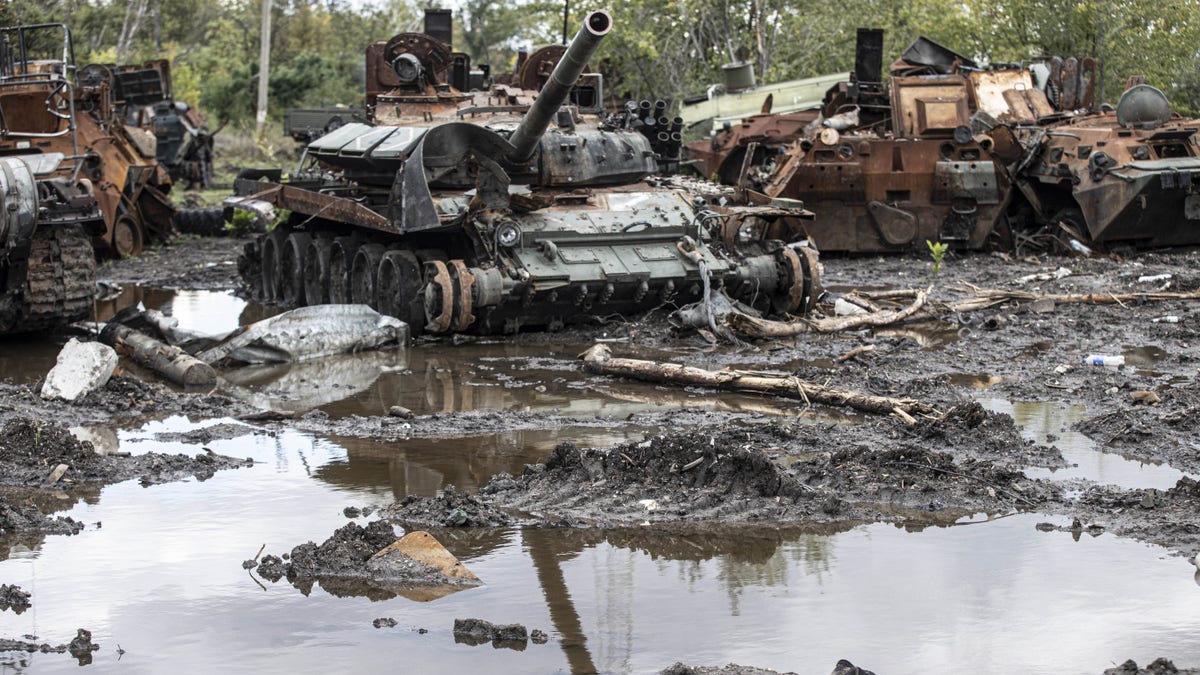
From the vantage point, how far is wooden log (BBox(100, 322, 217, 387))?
1030 centimetres

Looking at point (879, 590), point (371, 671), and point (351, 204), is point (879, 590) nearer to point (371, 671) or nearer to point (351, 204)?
point (371, 671)

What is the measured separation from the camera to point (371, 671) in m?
4.89

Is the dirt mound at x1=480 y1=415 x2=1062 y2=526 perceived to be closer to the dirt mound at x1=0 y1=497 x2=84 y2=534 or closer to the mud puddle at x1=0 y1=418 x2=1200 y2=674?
the mud puddle at x1=0 y1=418 x2=1200 y2=674

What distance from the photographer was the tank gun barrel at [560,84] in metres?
9.98

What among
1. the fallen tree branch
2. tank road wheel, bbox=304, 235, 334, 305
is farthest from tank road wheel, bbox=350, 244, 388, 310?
the fallen tree branch

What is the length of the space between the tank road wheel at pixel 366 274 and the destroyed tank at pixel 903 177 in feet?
19.1

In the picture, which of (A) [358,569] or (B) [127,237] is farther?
(B) [127,237]

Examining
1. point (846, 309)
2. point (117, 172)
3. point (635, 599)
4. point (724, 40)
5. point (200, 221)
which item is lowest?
point (635, 599)

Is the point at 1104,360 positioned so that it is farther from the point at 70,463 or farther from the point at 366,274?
the point at 70,463

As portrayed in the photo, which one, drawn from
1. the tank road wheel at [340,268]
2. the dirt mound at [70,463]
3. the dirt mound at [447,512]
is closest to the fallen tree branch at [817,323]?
the tank road wheel at [340,268]

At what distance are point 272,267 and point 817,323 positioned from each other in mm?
6167

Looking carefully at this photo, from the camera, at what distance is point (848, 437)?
320 inches

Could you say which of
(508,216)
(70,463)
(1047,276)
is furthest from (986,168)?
(70,463)

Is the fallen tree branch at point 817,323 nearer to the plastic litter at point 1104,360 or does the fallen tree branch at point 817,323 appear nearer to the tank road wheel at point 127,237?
the plastic litter at point 1104,360
